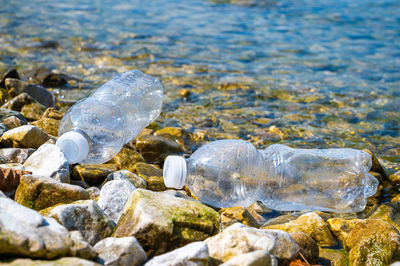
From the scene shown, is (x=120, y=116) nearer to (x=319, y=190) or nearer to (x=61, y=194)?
(x=61, y=194)

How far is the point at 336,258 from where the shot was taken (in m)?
2.73

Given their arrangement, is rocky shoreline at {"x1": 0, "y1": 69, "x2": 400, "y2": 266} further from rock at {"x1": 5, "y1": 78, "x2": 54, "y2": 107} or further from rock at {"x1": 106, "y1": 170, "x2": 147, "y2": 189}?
rock at {"x1": 5, "y1": 78, "x2": 54, "y2": 107}

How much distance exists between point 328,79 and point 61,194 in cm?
554

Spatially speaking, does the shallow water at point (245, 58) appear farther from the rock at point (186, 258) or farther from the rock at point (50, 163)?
the rock at point (186, 258)

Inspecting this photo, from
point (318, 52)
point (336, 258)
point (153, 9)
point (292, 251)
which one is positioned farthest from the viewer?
point (153, 9)

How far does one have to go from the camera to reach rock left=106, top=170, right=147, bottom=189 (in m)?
3.07

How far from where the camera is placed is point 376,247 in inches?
99.0

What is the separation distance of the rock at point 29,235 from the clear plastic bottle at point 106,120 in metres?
1.07

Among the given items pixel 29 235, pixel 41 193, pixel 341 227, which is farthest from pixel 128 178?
pixel 341 227

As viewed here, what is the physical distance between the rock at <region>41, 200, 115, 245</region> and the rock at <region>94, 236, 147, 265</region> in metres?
0.19

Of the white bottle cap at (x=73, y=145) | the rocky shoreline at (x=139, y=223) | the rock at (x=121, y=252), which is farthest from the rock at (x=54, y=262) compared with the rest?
the white bottle cap at (x=73, y=145)

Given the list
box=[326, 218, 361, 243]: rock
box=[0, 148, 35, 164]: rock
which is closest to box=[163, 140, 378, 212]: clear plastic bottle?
box=[326, 218, 361, 243]: rock

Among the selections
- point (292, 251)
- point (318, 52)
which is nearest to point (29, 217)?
point (292, 251)

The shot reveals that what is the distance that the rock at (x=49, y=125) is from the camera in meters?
3.90
